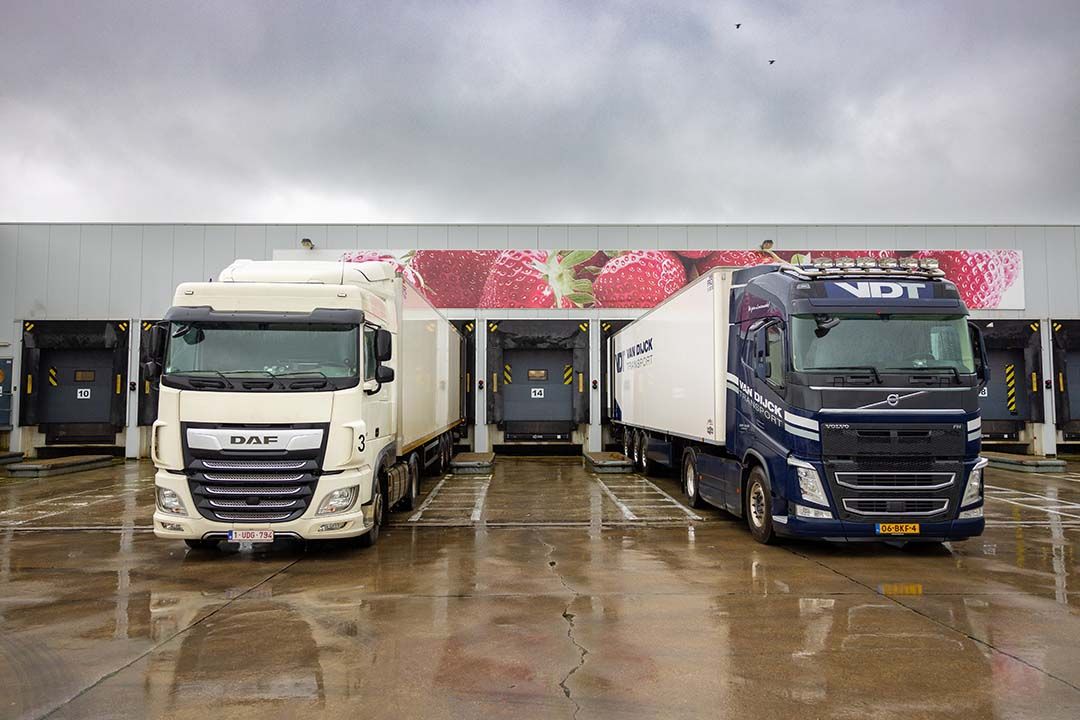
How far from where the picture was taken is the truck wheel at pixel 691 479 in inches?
411

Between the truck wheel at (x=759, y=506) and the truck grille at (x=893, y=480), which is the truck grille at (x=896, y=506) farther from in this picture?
the truck wheel at (x=759, y=506)

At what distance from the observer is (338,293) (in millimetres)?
7309

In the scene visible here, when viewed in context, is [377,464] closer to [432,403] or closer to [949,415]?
[432,403]

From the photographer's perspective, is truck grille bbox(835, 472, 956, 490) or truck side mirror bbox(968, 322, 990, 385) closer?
truck grille bbox(835, 472, 956, 490)

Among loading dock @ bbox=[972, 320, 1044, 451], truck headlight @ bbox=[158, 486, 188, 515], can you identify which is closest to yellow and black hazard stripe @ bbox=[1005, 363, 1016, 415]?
loading dock @ bbox=[972, 320, 1044, 451]

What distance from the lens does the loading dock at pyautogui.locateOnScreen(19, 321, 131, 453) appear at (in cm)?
1922

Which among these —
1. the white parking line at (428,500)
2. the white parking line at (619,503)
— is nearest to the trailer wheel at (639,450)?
the white parking line at (619,503)

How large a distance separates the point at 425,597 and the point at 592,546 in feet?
8.55

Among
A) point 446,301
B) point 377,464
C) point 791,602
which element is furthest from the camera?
point 446,301

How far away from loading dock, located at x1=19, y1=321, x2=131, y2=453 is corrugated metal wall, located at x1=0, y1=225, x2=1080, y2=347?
3.47ft

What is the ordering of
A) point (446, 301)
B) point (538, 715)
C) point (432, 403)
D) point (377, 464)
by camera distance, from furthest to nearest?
1. point (446, 301)
2. point (432, 403)
3. point (377, 464)
4. point (538, 715)

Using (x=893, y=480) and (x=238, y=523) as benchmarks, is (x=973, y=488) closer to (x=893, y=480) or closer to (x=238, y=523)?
(x=893, y=480)

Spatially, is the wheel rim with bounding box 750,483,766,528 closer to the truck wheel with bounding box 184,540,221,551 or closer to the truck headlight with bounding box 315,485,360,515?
the truck headlight with bounding box 315,485,360,515

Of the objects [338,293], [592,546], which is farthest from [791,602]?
[338,293]
